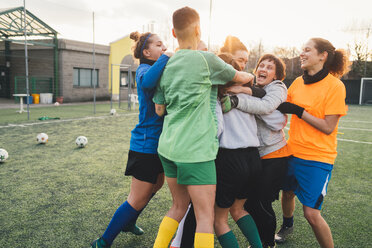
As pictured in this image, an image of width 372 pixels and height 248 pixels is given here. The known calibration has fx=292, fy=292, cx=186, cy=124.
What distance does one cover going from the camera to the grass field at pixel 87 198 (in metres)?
2.88

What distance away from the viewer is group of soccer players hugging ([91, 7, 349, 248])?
70.9 inches

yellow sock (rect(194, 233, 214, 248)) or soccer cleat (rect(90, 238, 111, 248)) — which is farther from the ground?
yellow sock (rect(194, 233, 214, 248))

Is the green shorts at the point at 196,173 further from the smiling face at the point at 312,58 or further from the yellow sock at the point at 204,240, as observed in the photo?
the smiling face at the point at 312,58

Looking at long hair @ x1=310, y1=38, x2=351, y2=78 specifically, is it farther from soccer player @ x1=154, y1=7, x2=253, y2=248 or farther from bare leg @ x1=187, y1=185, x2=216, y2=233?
bare leg @ x1=187, y1=185, x2=216, y2=233

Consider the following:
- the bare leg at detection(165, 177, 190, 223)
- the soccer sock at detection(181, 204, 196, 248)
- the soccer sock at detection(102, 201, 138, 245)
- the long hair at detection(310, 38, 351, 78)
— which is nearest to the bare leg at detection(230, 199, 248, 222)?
the soccer sock at detection(181, 204, 196, 248)

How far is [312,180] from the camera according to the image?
7.73 feet

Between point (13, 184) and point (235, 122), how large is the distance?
3.66 m

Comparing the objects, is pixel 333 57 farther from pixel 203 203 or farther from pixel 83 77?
pixel 83 77

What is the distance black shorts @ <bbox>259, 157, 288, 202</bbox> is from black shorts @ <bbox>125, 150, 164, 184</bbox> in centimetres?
84

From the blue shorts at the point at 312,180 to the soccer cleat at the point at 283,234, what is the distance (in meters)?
0.66

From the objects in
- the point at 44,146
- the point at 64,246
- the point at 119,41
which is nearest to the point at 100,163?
the point at 44,146

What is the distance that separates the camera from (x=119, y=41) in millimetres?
23312

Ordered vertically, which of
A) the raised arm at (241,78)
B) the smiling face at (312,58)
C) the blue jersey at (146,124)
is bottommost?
the blue jersey at (146,124)

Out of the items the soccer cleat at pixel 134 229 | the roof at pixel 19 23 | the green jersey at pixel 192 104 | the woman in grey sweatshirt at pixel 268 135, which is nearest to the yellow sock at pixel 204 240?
the green jersey at pixel 192 104
